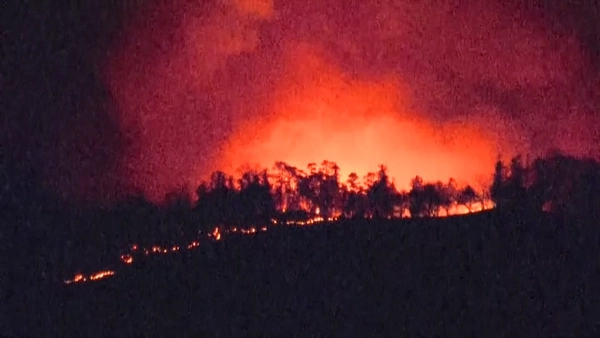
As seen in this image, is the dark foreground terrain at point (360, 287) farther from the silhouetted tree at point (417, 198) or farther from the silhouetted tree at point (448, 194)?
the silhouetted tree at point (448, 194)

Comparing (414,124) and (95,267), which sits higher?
(414,124)

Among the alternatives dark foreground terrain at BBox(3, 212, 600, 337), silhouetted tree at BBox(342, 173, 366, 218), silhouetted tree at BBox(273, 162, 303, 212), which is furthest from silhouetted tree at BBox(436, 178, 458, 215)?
silhouetted tree at BBox(273, 162, 303, 212)

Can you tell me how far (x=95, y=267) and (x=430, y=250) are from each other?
8075 millimetres

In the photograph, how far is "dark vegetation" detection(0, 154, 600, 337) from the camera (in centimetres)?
2708

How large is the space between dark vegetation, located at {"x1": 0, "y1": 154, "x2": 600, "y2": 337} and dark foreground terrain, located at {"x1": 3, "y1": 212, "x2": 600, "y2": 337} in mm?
39

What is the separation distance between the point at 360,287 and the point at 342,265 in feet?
4.20

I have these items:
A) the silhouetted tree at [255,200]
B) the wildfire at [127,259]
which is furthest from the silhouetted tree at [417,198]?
the wildfire at [127,259]

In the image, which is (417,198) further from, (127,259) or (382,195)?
(127,259)

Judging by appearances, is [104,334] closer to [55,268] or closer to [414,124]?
[55,268]

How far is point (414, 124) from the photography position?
3366cm

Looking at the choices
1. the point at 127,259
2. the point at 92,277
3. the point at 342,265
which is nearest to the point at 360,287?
the point at 342,265

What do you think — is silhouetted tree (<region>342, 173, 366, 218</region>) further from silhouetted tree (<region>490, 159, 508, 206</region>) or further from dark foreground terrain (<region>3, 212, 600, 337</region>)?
silhouetted tree (<region>490, 159, 508, 206</region>)

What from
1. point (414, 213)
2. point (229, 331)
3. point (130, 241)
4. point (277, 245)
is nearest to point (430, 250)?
point (414, 213)

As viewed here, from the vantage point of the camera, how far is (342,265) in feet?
97.5
